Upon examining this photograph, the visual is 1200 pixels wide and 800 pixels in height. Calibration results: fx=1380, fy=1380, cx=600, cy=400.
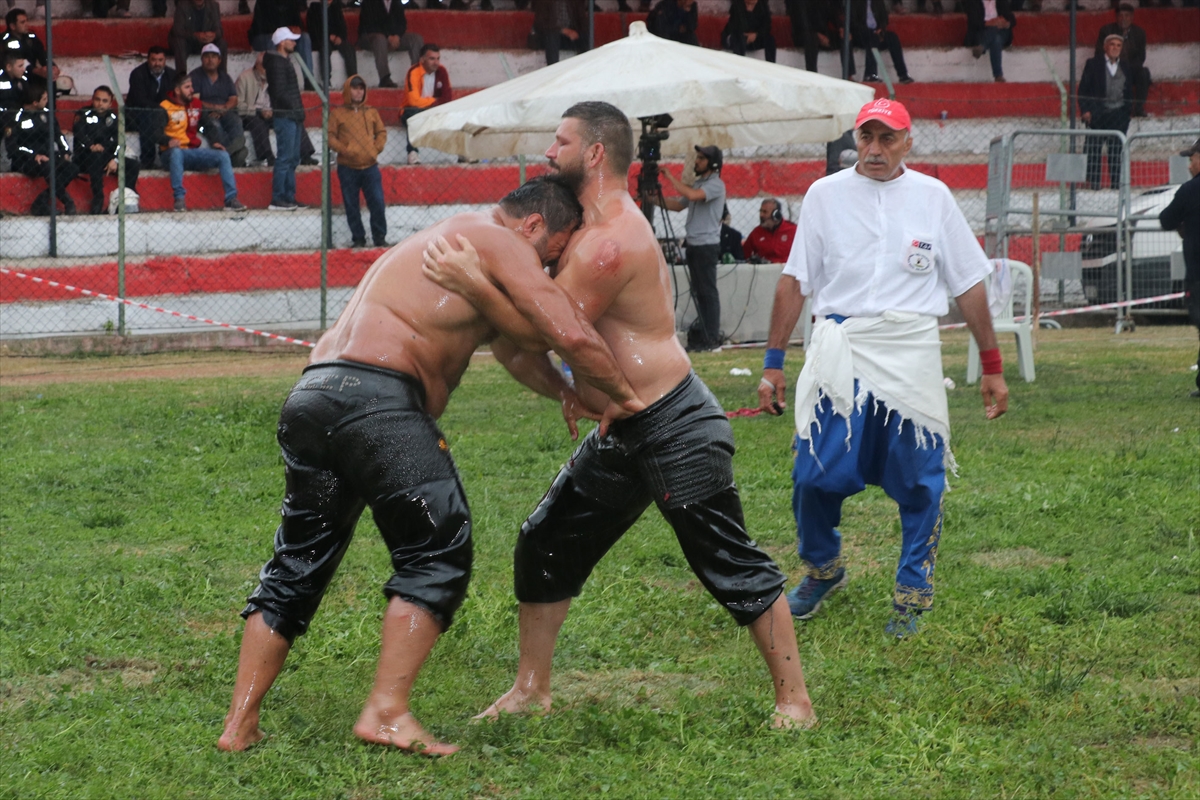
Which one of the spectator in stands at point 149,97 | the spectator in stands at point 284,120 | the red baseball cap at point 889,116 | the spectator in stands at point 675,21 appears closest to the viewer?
the red baseball cap at point 889,116

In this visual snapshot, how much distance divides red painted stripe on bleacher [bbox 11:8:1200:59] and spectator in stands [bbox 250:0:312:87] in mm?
1234

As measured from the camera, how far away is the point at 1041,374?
12.4m

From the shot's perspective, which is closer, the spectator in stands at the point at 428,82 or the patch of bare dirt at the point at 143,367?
the patch of bare dirt at the point at 143,367

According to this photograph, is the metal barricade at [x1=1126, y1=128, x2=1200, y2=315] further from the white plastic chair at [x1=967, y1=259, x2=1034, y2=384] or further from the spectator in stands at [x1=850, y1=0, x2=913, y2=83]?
the spectator in stands at [x1=850, y1=0, x2=913, y2=83]

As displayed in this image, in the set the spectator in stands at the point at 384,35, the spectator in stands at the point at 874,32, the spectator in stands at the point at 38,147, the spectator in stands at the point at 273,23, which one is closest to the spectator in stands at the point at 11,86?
the spectator in stands at the point at 38,147

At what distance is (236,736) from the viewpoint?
3904 mm

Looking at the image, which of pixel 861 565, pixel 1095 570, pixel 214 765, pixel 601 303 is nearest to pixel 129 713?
pixel 214 765

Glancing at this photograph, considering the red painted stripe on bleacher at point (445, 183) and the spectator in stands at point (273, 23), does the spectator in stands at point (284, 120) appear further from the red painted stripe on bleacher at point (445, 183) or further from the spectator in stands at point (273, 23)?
the spectator in stands at point (273, 23)

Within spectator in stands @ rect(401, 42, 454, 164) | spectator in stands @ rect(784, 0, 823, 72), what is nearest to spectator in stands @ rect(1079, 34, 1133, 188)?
spectator in stands @ rect(784, 0, 823, 72)

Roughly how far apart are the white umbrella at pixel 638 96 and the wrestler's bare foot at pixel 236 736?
8231mm

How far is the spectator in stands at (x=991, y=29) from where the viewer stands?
881 inches

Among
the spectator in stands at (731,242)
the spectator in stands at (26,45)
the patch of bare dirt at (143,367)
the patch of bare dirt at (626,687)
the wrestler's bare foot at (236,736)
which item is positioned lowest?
the patch of bare dirt at (143,367)

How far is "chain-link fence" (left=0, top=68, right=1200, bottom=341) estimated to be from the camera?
51.9 feet

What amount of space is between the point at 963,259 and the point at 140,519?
4321mm
